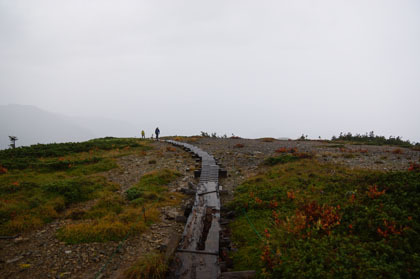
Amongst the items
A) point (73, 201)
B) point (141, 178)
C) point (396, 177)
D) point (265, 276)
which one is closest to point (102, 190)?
point (73, 201)

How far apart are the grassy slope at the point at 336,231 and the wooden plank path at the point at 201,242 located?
755 mm

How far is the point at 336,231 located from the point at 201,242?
3856mm

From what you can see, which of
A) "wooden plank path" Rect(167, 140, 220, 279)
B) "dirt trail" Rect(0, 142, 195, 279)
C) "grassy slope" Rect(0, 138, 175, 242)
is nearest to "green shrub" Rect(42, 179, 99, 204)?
"grassy slope" Rect(0, 138, 175, 242)

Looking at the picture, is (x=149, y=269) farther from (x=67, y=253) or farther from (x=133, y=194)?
(x=133, y=194)

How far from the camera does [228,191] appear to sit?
10.7 m

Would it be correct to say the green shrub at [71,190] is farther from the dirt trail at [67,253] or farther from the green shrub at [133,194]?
the green shrub at [133,194]

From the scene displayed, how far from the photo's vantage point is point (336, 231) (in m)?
5.51

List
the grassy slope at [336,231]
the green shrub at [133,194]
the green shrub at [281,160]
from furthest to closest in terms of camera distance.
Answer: the green shrub at [281,160] < the green shrub at [133,194] < the grassy slope at [336,231]

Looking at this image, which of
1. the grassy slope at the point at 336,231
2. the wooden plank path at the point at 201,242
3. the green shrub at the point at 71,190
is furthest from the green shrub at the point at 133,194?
the grassy slope at the point at 336,231

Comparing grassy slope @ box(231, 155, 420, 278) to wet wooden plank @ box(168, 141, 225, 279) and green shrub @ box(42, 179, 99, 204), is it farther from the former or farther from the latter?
green shrub @ box(42, 179, 99, 204)

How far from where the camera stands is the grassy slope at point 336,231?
4234mm

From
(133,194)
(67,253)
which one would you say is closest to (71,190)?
(133,194)

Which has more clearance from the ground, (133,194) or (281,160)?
(281,160)

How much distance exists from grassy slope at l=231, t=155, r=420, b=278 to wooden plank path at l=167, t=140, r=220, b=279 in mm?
755
